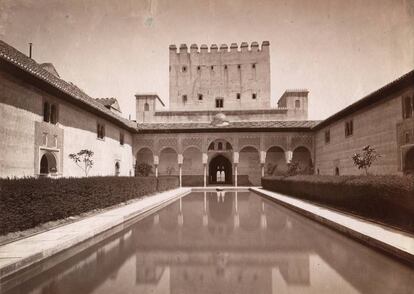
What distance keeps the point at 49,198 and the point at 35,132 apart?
16.9 ft

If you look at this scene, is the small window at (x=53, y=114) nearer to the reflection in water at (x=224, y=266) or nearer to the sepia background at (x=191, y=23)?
the sepia background at (x=191, y=23)

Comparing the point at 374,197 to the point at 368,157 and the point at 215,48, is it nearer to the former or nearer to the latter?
the point at 368,157

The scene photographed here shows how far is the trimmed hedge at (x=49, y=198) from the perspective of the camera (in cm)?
617

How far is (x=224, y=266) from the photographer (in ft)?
15.1

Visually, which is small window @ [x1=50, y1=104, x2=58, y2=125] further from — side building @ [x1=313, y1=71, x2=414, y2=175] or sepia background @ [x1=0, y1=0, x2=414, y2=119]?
side building @ [x1=313, y1=71, x2=414, y2=175]

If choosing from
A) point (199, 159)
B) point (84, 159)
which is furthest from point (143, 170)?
point (84, 159)

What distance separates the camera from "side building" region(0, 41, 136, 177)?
1002 centimetres

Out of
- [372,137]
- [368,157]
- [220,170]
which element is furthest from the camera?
[220,170]

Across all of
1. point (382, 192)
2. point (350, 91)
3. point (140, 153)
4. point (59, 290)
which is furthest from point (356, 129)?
point (140, 153)

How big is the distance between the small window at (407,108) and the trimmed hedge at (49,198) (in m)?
11.2

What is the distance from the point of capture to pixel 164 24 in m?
9.07

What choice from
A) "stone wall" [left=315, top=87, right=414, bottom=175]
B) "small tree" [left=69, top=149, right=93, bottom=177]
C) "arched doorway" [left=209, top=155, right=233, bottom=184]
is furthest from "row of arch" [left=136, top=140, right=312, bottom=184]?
"small tree" [left=69, top=149, right=93, bottom=177]

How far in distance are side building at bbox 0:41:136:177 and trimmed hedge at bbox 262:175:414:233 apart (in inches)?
409

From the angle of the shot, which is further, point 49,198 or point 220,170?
point 220,170
